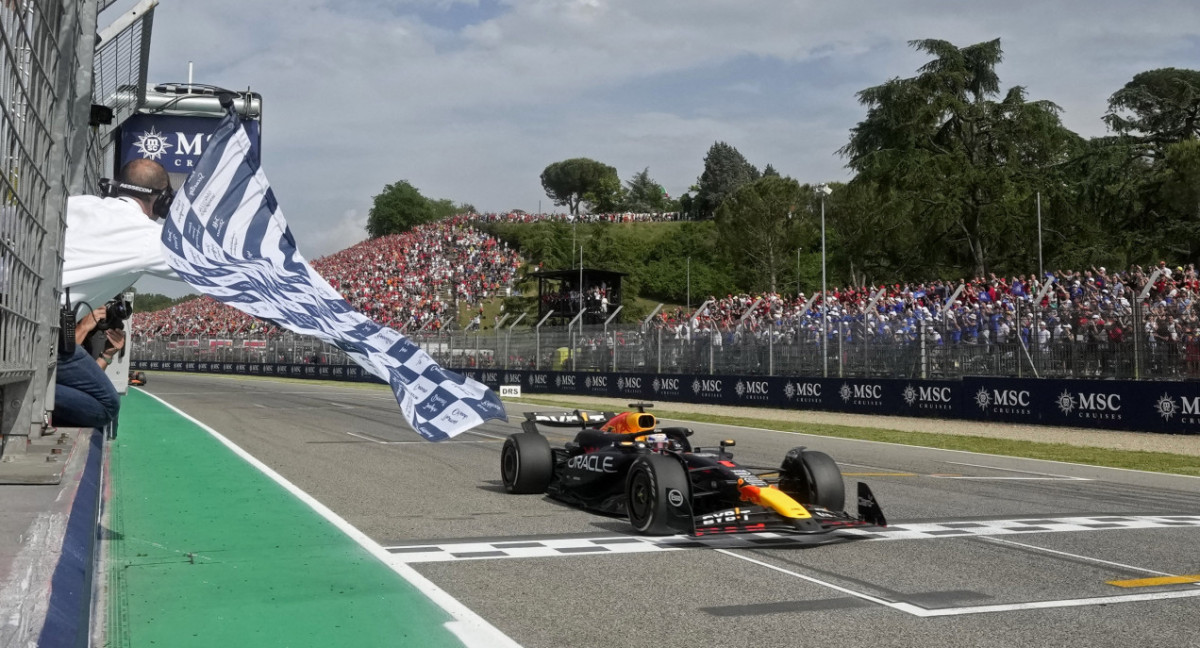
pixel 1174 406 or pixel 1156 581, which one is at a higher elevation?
pixel 1174 406

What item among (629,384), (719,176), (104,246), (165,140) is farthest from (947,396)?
(719,176)

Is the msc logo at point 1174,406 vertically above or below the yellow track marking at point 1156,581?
above

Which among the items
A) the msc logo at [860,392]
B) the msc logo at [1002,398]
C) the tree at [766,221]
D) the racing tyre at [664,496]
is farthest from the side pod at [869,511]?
the tree at [766,221]

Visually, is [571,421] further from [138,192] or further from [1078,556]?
[138,192]

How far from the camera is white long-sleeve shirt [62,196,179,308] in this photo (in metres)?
5.89

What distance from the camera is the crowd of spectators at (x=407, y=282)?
65000 mm

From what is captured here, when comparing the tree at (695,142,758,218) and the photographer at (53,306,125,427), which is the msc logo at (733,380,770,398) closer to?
the photographer at (53,306,125,427)

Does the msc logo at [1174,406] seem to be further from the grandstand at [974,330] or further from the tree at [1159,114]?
the tree at [1159,114]

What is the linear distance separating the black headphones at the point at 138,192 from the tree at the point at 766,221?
5257 cm

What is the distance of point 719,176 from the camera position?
122 m

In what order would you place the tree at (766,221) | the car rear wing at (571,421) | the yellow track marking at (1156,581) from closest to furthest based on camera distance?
the yellow track marking at (1156,581)
the car rear wing at (571,421)
the tree at (766,221)

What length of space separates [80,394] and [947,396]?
19644 mm

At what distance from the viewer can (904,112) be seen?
166 ft

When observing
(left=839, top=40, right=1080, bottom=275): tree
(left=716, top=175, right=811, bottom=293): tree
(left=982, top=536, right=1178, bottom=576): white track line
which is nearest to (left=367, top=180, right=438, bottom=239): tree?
(left=716, top=175, right=811, bottom=293): tree
